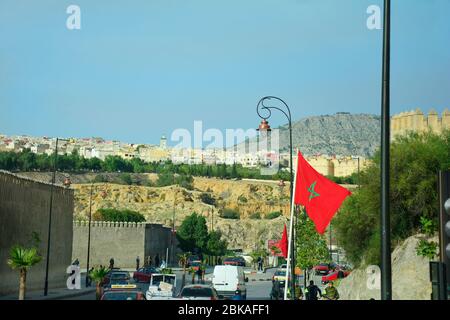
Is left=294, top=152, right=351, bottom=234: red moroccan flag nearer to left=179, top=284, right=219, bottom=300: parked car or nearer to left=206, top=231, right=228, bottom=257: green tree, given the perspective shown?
left=179, top=284, right=219, bottom=300: parked car

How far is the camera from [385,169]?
13648mm

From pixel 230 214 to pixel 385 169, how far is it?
177100 millimetres

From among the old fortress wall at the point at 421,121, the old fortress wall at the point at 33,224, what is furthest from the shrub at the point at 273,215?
the old fortress wall at the point at 33,224

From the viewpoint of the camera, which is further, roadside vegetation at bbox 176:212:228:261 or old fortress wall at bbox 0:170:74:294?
roadside vegetation at bbox 176:212:228:261

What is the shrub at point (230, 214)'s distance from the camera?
187850 millimetres

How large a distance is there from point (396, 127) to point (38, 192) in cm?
6578

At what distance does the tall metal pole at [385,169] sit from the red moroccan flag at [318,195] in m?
5.20

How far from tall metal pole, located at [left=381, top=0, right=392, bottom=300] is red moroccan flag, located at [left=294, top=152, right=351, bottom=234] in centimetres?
520

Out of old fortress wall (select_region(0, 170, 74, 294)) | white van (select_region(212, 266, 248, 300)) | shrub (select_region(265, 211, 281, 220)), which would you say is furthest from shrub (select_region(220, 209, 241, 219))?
white van (select_region(212, 266, 248, 300))

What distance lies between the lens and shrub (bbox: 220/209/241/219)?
188 meters

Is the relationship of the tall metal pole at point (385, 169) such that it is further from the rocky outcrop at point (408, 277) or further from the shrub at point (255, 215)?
the shrub at point (255, 215)

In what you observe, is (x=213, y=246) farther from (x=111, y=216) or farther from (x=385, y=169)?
(x=385, y=169)
